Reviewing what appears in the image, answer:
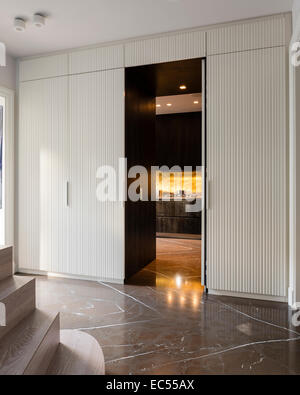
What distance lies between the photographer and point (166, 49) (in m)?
3.50

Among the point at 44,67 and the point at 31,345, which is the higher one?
the point at 44,67

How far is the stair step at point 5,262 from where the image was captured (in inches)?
83.7

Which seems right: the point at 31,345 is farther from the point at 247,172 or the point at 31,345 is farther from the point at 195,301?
the point at 247,172

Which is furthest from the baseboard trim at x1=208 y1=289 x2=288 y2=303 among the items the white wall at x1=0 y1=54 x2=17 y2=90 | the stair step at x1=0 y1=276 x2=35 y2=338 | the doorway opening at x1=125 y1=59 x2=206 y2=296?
the white wall at x1=0 y1=54 x2=17 y2=90

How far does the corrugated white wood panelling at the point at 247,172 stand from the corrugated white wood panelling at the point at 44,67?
5.98 ft

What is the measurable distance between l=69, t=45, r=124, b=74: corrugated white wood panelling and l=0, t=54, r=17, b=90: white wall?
82 centimetres

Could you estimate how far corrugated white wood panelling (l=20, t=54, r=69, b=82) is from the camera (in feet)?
13.0

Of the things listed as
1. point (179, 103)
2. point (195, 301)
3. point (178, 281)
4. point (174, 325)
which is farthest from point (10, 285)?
point (179, 103)

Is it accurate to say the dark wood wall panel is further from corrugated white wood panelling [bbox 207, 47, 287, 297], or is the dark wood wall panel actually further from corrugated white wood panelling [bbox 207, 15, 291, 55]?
corrugated white wood panelling [bbox 207, 47, 287, 297]

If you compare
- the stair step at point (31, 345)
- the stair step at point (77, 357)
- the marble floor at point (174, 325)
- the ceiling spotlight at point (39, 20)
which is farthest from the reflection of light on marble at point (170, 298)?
the ceiling spotlight at point (39, 20)

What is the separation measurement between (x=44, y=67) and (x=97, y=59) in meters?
0.75

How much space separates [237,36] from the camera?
326 cm
